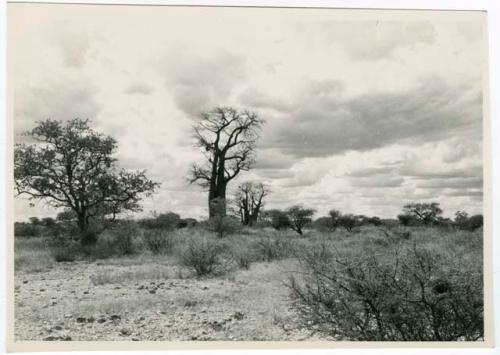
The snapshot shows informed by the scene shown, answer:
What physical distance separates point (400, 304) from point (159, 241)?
11.8ft

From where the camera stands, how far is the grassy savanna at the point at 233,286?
5684mm

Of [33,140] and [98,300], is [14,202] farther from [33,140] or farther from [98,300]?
[98,300]

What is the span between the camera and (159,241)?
7.48m

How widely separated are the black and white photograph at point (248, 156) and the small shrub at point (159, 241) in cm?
8

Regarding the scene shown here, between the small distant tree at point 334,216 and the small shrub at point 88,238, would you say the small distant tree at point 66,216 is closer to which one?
the small shrub at point 88,238

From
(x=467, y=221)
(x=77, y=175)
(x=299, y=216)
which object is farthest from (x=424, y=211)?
(x=77, y=175)

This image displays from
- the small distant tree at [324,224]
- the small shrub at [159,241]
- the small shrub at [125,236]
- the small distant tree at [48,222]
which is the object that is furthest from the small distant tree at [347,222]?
the small distant tree at [48,222]

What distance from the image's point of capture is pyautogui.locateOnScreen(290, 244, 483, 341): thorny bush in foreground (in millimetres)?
5402

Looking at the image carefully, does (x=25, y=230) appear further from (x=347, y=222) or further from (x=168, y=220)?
(x=347, y=222)

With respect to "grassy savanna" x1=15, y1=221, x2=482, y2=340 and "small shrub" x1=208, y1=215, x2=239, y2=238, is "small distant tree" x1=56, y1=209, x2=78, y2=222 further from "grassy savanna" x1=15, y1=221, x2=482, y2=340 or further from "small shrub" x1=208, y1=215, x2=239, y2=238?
"small shrub" x1=208, y1=215, x2=239, y2=238

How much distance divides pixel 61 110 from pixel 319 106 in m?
3.31

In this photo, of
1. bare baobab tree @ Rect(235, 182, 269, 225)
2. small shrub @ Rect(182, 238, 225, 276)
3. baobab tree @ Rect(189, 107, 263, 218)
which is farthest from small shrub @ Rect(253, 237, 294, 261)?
baobab tree @ Rect(189, 107, 263, 218)

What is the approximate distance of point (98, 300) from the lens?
628 centimetres

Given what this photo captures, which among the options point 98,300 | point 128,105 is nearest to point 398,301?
point 98,300
